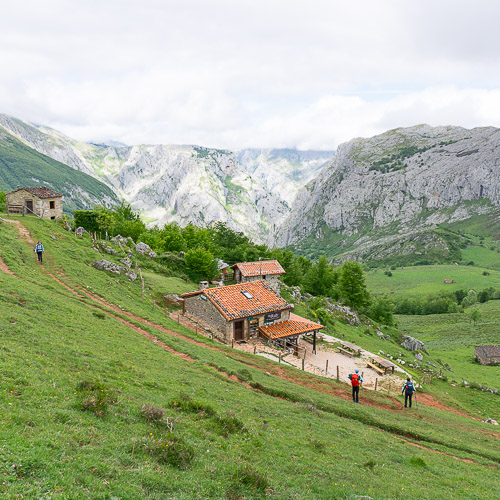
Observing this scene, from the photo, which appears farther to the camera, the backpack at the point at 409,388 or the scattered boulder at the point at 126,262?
the scattered boulder at the point at 126,262

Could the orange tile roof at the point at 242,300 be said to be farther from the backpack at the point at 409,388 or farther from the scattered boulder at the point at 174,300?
the backpack at the point at 409,388

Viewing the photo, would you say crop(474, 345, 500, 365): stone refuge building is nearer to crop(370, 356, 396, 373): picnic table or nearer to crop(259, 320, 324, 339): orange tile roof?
crop(370, 356, 396, 373): picnic table

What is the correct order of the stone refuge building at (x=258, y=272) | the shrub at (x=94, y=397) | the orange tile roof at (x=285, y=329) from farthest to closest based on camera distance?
the stone refuge building at (x=258, y=272) → the orange tile roof at (x=285, y=329) → the shrub at (x=94, y=397)

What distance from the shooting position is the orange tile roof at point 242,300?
43.7m

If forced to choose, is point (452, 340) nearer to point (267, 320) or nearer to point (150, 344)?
point (267, 320)

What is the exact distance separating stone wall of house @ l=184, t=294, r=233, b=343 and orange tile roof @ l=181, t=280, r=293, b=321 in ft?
2.84

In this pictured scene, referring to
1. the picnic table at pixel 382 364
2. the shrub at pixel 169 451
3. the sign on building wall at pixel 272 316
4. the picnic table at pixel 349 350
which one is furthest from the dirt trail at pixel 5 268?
the picnic table at pixel 382 364

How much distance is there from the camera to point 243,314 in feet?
143

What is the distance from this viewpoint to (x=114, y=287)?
140 feet

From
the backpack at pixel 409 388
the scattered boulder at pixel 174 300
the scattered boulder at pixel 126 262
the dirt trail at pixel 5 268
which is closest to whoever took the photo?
the backpack at pixel 409 388

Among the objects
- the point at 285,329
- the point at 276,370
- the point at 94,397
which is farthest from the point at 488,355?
the point at 94,397

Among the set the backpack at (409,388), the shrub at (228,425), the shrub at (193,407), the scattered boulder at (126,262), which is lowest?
the backpack at (409,388)

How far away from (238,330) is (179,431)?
3003 cm

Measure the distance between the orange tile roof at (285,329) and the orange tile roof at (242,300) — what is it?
2.12 metres
